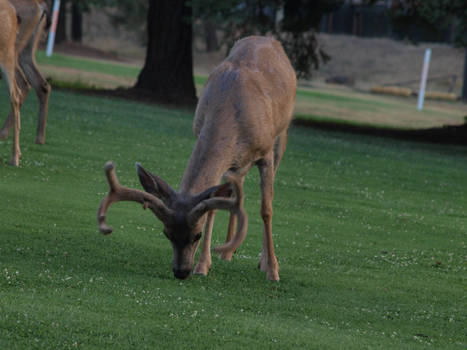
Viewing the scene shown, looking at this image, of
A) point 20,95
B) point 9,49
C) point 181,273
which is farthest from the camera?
point 20,95

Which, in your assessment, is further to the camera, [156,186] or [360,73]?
[360,73]

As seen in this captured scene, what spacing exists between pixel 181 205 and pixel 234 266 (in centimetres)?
178

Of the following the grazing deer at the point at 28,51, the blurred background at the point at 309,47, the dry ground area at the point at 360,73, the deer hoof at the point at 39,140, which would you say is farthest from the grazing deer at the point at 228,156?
the dry ground area at the point at 360,73

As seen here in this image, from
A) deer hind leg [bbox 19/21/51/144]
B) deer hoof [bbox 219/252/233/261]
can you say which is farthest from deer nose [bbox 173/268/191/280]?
deer hind leg [bbox 19/21/51/144]

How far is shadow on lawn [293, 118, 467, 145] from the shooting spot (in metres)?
27.3

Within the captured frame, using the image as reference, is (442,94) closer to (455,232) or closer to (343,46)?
(343,46)

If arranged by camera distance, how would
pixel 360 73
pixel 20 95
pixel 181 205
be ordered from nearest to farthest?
pixel 181 205
pixel 20 95
pixel 360 73

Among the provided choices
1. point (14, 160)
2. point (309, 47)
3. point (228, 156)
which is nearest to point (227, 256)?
point (228, 156)

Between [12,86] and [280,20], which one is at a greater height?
[280,20]

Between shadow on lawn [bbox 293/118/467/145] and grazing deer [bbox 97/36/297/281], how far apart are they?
17840mm

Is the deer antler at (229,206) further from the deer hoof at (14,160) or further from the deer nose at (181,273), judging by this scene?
the deer hoof at (14,160)

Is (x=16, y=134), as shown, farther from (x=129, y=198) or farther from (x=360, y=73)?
(x=360, y=73)

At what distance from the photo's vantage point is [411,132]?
29.2 metres

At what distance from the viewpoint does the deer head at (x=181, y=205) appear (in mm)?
7121
